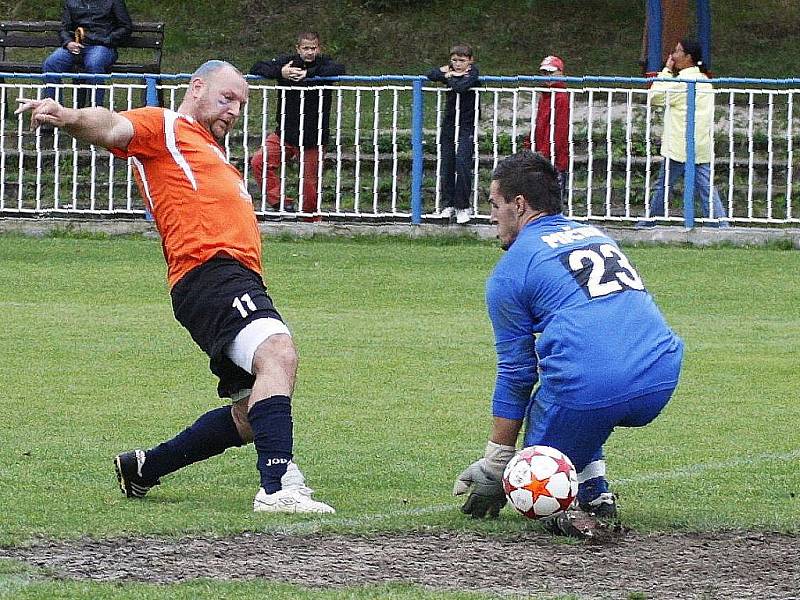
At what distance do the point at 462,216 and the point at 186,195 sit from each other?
1035cm

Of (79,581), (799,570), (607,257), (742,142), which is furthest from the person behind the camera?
(742,142)

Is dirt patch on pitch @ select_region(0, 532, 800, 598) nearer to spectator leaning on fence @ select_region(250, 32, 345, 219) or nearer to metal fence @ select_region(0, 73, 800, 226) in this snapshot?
metal fence @ select_region(0, 73, 800, 226)

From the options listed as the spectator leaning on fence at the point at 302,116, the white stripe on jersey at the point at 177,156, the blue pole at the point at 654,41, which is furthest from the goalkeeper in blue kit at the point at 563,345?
the blue pole at the point at 654,41

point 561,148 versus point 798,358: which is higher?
point 561,148

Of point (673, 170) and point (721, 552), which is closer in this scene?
point (721, 552)

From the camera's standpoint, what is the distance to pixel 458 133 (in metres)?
16.8

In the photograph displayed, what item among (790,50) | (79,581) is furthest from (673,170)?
(79,581)

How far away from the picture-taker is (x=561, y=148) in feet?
55.7

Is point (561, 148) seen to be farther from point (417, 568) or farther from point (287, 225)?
point (417, 568)

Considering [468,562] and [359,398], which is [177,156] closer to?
[468,562]

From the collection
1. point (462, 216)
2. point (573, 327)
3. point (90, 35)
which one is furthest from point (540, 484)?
point (90, 35)

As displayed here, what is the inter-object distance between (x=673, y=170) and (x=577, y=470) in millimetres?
11184

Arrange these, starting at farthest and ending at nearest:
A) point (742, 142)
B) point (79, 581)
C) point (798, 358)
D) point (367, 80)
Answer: point (742, 142) < point (367, 80) < point (798, 358) < point (79, 581)

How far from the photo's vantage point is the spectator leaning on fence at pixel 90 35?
63.0 ft
